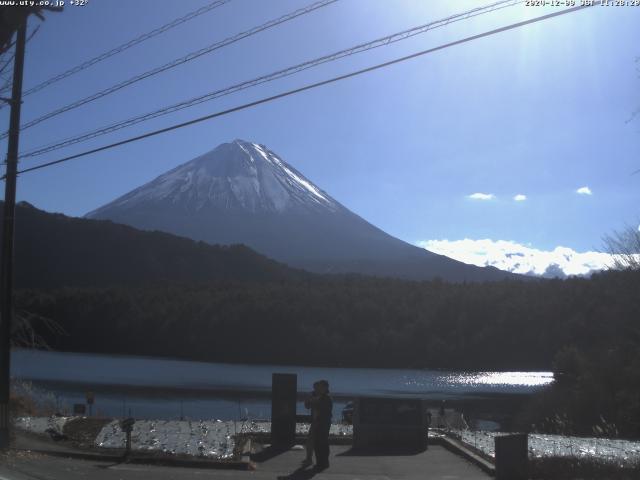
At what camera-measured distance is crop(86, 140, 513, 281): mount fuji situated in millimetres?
168500

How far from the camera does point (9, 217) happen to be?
14914mm

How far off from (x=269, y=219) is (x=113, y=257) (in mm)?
67116

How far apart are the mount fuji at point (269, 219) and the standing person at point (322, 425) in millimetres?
147450

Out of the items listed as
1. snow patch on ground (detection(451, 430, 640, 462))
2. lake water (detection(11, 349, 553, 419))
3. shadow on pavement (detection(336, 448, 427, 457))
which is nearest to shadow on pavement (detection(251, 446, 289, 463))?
shadow on pavement (detection(336, 448, 427, 457))

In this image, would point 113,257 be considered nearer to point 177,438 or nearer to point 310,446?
point 177,438

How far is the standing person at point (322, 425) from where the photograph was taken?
40.5 ft

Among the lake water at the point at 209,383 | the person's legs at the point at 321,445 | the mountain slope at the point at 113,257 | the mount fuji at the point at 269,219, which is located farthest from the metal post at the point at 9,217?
the mount fuji at the point at 269,219

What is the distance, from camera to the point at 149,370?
71000mm

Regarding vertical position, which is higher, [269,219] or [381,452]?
[269,219]

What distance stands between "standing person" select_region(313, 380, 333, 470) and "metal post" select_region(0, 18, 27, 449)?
5635mm

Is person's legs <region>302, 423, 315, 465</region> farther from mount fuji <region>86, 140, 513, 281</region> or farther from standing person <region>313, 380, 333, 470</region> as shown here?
mount fuji <region>86, 140, 513, 281</region>

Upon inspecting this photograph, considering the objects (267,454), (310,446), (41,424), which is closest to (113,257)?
(41,424)

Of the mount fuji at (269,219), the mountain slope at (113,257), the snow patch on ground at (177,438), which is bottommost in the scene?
the snow patch on ground at (177,438)

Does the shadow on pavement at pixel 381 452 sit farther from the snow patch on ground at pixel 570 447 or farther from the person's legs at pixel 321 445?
the person's legs at pixel 321 445
